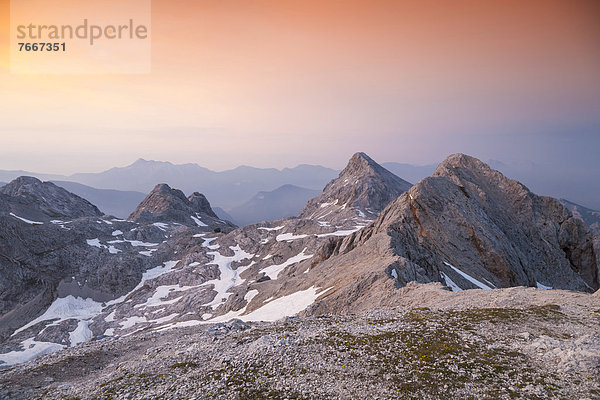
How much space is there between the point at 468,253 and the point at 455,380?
5177cm

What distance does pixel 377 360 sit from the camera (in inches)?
752

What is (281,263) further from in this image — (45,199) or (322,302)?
(45,199)

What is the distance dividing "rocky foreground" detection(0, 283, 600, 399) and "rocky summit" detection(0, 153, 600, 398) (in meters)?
0.12

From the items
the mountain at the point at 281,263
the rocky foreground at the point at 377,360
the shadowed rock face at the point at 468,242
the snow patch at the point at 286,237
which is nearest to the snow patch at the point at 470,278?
the shadowed rock face at the point at 468,242

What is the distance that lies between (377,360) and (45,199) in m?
210

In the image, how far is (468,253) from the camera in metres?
62.5

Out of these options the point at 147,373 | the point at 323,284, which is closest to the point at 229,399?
the point at 147,373

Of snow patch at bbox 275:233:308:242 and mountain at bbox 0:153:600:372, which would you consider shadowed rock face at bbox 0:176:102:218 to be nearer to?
mountain at bbox 0:153:600:372

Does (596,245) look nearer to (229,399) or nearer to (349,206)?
(229,399)

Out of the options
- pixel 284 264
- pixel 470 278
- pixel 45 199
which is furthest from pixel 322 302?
pixel 45 199

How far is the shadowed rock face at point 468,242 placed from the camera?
166 ft


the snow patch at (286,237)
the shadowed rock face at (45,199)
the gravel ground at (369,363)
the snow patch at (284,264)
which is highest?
the gravel ground at (369,363)

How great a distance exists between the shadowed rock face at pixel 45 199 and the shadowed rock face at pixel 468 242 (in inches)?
6373

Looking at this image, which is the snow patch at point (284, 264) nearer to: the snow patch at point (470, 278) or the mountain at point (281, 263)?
→ the mountain at point (281, 263)
